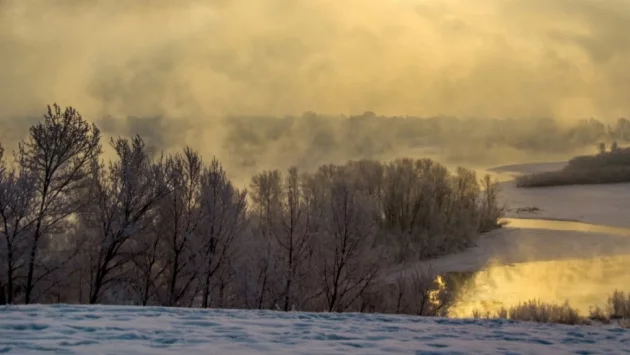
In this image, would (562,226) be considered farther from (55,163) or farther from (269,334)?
(269,334)

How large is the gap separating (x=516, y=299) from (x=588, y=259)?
448 inches

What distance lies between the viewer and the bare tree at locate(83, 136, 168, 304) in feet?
50.4

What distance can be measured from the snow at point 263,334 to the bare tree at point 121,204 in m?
8.39

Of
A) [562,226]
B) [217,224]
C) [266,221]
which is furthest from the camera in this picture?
[562,226]

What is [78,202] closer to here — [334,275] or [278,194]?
[334,275]

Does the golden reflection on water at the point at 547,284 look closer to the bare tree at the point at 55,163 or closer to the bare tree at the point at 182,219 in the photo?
the bare tree at the point at 182,219

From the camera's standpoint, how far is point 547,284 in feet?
92.3

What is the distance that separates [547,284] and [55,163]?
2273cm

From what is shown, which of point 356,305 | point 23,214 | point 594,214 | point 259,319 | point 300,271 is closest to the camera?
point 259,319

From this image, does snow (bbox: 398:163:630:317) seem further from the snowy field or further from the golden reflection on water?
the snowy field

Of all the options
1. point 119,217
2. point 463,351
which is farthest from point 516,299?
Result: point 463,351

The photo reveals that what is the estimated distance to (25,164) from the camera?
14.4 metres

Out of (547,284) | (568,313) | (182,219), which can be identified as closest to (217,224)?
(182,219)

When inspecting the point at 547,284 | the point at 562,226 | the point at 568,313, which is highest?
the point at 562,226
